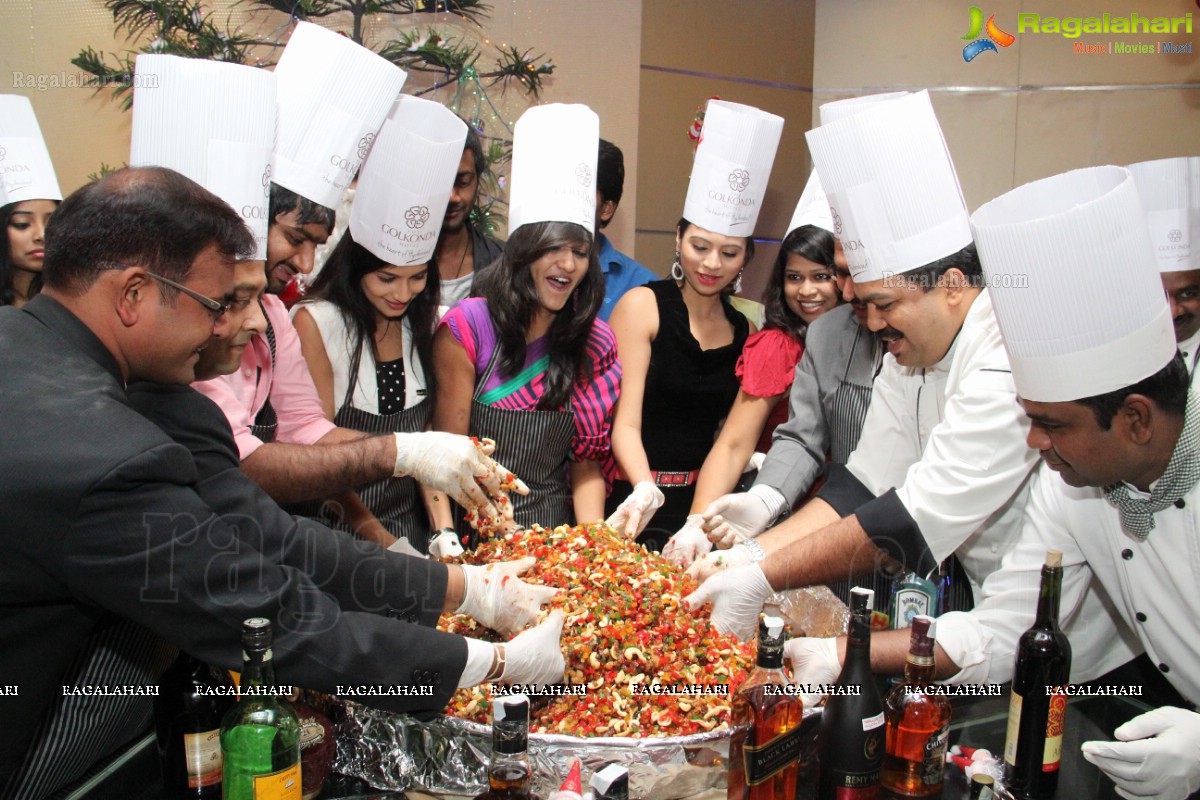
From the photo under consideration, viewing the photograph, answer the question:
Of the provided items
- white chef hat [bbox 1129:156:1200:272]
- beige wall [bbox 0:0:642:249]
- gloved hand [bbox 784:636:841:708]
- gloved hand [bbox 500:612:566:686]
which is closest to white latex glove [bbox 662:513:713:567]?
gloved hand [bbox 784:636:841:708]

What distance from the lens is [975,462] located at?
80.8 inches

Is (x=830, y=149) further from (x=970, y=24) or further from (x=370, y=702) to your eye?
(x=970, y=24)

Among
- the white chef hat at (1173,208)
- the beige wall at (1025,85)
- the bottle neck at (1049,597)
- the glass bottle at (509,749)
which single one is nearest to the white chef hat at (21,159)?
the glass bottle at (509,749)

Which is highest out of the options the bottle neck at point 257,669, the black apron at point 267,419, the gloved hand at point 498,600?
the black apron at point 267,419

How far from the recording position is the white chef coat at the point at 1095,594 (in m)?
1.74

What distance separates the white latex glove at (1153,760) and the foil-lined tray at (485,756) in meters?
0.45

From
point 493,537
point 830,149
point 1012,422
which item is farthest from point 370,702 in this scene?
point 830,149

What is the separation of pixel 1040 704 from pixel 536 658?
2.61 feet

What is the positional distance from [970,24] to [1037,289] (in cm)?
370

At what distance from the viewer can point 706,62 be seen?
492 centimetres

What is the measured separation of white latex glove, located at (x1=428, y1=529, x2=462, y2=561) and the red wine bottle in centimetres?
129

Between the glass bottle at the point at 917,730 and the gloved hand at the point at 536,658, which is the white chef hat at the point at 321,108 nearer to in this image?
the gloved hand at the point at 536,658

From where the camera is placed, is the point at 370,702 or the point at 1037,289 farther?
the point at 1037,289

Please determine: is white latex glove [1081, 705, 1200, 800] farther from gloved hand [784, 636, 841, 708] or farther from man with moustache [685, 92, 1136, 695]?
man with moustache [685, 92, 1136, 695]
